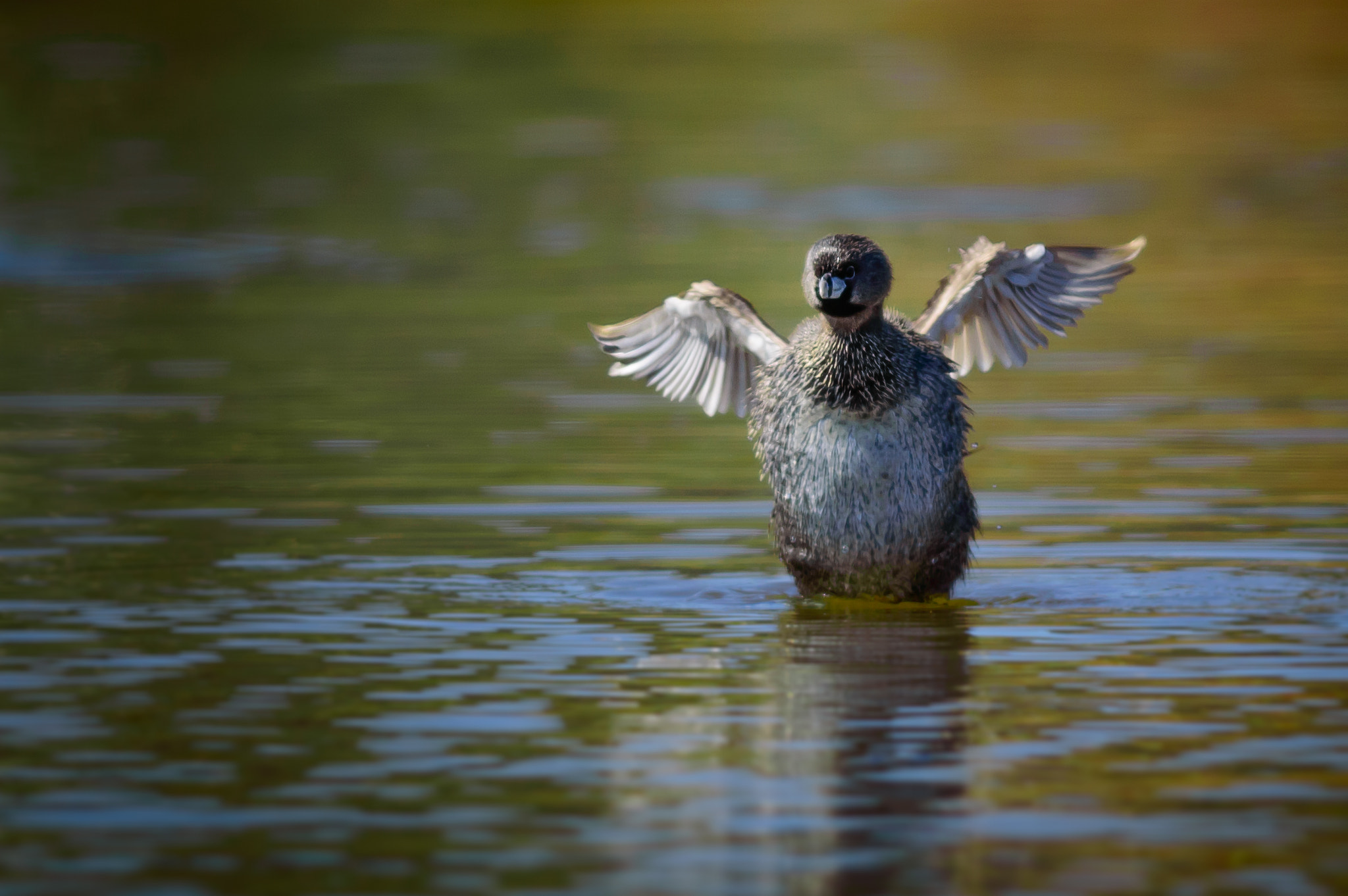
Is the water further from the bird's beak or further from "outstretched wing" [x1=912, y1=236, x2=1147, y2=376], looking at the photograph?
the bird's beak

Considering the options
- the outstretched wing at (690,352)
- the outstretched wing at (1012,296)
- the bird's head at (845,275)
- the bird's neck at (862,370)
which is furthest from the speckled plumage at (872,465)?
the outstretched wing at (690,352)

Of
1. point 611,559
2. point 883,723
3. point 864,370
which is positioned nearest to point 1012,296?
point 864,370

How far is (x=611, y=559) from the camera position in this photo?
12.1 m

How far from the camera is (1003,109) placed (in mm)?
37969

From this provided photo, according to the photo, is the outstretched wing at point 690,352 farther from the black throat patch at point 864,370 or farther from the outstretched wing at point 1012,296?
the black throat patch at point 864,370

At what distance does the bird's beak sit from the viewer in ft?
35.3

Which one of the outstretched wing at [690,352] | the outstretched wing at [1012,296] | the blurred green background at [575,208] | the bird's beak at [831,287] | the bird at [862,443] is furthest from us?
the blurred green background at [575,208]

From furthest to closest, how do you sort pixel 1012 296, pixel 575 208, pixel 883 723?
pixel 575 208
pixel 1012 296
pixel 883 723

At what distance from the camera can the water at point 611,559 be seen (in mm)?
7559

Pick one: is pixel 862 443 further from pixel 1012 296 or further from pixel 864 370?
pixel 1012 296

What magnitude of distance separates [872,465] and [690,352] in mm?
2058

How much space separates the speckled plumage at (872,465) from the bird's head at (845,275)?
0.68ft

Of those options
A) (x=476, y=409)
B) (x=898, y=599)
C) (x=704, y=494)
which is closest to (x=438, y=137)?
(x=476, y=409)

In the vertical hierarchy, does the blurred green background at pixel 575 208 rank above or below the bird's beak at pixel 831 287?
above
